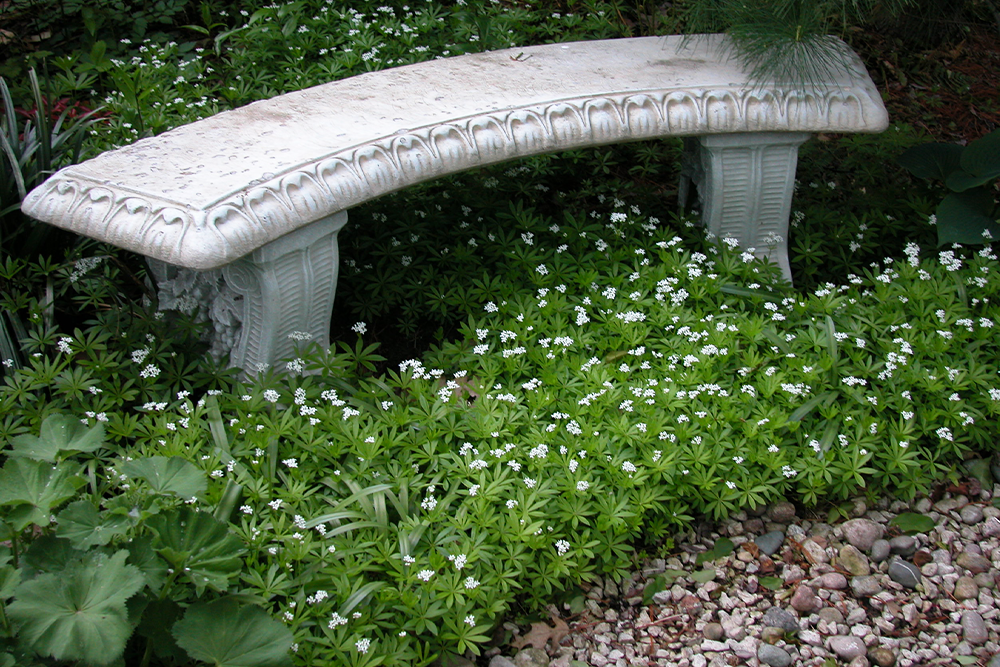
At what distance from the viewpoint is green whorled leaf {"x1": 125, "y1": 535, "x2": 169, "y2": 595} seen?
1.81 metres

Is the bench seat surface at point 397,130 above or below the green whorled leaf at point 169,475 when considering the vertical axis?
above

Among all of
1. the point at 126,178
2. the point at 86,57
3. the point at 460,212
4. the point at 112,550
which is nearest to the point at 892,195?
the point at 460,212

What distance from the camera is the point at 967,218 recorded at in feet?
11.3

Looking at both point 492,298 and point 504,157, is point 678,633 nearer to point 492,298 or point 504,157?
point 492,298

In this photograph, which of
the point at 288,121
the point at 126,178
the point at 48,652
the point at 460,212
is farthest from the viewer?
the point at 460,212

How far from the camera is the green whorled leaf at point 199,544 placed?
1.86 metres

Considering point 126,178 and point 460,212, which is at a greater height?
point 126,178

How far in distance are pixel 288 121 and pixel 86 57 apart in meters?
2.19

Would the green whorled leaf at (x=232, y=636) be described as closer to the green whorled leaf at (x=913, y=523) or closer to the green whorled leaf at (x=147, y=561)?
the green whorled leaf at (x=147, y=561)

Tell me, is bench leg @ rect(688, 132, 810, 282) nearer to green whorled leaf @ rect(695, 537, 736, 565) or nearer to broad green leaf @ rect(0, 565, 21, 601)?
green whorled leaf @ rect(695, 537, 736, 565)

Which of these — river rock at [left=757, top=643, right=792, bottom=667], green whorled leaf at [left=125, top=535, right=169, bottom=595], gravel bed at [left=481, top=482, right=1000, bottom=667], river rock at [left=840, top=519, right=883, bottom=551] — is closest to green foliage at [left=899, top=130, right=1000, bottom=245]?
gravel bed at [left=481, top=482, right=1000, bottom=667]

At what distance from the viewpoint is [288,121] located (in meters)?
3.00

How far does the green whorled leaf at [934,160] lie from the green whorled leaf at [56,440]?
330 cm

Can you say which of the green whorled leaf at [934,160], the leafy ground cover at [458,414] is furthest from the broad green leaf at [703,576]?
the green whorled leaf at [934,160]
